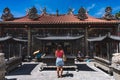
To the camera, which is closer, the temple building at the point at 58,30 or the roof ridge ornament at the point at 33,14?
the temple building at the point at 58,30

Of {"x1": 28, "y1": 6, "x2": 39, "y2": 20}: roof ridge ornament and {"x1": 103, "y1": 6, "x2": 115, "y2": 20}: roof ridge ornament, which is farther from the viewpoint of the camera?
{"x1": 103, "y1": 6, "x2": 115, "y2": 20}: roof ridge ornament

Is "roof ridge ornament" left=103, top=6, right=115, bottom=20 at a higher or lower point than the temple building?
higher

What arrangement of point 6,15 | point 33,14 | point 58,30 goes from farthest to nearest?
point 6,15
point 33,14
point 58,30

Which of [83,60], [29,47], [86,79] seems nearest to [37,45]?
[29,47]

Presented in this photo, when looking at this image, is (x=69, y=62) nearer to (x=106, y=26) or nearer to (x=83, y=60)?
(x=83, y=60)

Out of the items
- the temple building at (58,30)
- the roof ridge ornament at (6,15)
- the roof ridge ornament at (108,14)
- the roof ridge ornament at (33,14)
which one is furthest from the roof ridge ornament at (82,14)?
the roof ridge ornament at (6,15)

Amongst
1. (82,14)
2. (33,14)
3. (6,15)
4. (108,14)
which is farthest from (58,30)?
(6,15)

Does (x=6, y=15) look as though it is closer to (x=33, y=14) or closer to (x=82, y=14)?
(x=33, y=14)

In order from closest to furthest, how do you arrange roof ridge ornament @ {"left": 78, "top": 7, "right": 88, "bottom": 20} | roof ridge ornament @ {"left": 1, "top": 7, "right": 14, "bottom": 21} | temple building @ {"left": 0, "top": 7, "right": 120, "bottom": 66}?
temple building @ {"left": 0, "top": 7, "right": 120, "bottom": 66} < roof ridge ornament @ {"left": 78, "top": 7, "right": 88, "bottom": 20} < roof ridge ornament @ {"left": 1, "top": 7, "right": 14, "bottom": 21}

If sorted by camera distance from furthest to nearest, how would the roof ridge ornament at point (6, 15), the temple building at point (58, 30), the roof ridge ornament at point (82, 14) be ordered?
1. the roof ridge ornament at point (6, 15)
2. the roof ridge ornament at point (82, 14)
3. the temple building at point (58, 30)

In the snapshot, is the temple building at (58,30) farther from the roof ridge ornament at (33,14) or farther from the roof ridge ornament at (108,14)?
the roof ridge ornament at (108,14)

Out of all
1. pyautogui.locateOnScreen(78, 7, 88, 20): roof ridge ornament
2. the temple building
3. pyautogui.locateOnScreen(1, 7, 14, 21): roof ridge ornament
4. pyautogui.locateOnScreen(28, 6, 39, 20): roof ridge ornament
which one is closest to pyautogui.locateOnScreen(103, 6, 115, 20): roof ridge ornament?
the temple building

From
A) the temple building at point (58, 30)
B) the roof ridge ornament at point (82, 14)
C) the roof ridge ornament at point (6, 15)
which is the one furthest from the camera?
the roof ridge ornament at point (6, 15)

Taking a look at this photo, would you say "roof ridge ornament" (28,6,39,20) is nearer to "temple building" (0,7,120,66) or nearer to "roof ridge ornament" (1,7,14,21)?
"temple building" (0,7,120,66)
